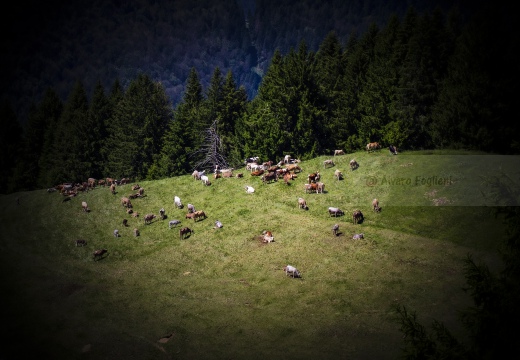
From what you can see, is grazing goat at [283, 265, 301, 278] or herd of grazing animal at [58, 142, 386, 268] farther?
herd of grazing animal at [58, 142, 386, 268]

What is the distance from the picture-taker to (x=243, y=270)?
29719 millimetres

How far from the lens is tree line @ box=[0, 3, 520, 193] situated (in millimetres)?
43688

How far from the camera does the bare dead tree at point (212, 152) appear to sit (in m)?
58.9

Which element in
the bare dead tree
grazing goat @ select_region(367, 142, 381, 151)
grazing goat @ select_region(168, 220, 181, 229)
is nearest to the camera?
grazing goat @ select_region(168, 220, 181, 229)

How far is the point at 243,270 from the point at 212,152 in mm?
32242

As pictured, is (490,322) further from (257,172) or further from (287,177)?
(257,172)

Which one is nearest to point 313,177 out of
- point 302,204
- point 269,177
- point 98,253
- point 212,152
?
point 302,204

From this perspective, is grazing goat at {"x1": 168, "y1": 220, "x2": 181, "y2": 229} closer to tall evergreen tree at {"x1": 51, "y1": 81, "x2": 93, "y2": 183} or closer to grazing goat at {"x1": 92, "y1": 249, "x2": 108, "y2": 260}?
grazing goat at {"x1": 92, "y1": 249, "x2": 108, "y2": 260}

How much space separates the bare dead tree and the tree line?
0.56 metres

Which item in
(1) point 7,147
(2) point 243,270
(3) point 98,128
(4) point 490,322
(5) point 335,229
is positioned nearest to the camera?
(4) point 490,322

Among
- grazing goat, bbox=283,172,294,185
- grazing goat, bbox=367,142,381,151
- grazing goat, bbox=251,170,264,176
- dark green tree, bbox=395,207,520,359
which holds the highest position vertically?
dark green tree, bbox=395,207,520,359

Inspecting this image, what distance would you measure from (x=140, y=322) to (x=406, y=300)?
17606 mm

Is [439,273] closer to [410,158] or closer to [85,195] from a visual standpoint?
[410,158]

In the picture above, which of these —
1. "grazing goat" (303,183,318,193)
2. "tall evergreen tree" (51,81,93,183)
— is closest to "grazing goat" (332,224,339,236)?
"grazing goat" (303,183,318,193)
